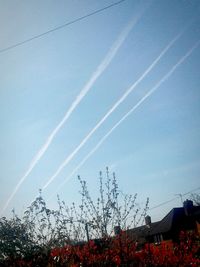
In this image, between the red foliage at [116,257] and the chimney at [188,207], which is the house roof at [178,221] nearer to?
the chimney at [188,207]

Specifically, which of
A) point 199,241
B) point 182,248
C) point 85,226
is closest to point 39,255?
point 85,226

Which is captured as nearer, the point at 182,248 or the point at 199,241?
the point at 182,248

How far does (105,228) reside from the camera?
9.02 meters

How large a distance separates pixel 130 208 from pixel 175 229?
33.0 meters

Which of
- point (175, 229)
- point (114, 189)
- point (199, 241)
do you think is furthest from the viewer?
point (175, 229)

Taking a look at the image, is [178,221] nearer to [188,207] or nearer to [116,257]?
[188,207]

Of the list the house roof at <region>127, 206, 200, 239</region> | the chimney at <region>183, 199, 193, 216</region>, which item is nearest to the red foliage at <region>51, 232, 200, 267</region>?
the house roof at <region>127, 206, 200, 239</region>

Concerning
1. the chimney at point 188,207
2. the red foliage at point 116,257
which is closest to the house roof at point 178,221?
the chimney at point 188,207

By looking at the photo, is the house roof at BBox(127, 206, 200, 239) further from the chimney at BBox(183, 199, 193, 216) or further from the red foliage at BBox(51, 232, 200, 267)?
the red foliage at BBox(51, 232, 200, 267)

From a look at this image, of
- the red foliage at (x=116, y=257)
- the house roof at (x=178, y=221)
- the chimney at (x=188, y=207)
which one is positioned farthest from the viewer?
the chimney at (x=188, y=207)

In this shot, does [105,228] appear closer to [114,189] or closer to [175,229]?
[114,189]

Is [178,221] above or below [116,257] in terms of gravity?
above

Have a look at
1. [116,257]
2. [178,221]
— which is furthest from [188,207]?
[116,257]

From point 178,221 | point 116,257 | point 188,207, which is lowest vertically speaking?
point 116,257
